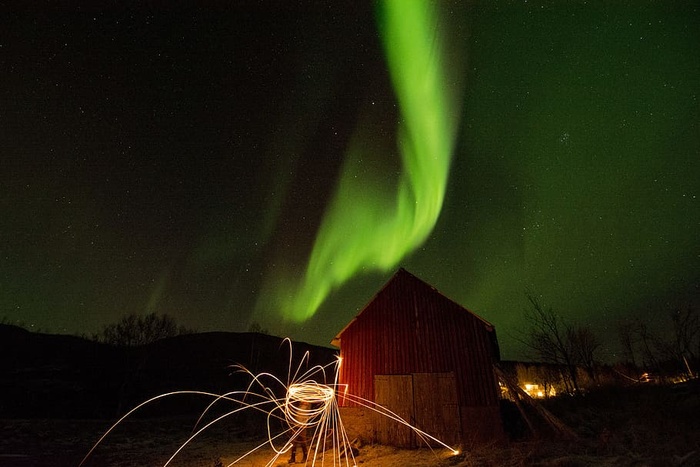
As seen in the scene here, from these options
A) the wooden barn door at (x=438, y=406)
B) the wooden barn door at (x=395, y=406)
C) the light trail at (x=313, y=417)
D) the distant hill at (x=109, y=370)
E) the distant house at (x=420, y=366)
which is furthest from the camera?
the distant hill at (x=109, y=370)

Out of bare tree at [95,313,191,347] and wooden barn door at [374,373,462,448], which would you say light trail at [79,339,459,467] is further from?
bare tree at [95,313,191,347]

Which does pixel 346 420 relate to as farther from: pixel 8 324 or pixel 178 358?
pixel 8 324

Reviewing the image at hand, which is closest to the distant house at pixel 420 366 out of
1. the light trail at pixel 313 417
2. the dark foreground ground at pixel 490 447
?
the light trail at pixel 313 417

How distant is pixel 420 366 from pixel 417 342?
3.48ft

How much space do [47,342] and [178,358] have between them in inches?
946

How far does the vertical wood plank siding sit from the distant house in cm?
4

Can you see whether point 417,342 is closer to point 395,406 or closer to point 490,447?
point 395,406

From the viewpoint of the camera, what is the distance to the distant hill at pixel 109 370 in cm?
3503

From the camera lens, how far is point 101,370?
151ft

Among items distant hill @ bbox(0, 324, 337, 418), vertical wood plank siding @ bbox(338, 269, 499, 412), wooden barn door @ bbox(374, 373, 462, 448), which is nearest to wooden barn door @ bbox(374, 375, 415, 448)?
wooden barn door @ bbox(374, 373, 462, 448)

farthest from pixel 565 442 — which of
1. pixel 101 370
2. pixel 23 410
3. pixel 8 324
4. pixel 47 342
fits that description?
pixel 8 324

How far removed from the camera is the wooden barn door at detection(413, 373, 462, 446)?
15.1 meters

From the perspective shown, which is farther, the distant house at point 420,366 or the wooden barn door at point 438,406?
the distant house at point 420,366

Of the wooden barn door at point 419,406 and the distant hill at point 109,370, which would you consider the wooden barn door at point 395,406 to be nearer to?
the wooden barn door at point 419,406
